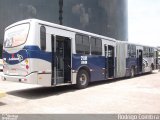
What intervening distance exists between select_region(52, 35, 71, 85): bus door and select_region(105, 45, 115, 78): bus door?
13.5 ft

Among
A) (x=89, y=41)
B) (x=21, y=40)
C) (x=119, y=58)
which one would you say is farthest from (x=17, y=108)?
(x=119, y=58)

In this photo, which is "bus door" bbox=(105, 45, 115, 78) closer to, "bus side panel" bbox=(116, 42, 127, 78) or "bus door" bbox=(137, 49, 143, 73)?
"bus side panel" bbox=(116, 42, 127, 78)

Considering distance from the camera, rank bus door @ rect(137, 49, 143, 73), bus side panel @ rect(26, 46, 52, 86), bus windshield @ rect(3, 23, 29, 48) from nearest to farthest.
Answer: bus side panel @ rect(26, 46, 52, 86), bus windshield @ rect(3, 23, 29, 48), bus door @ rect(137, 49, 143, 73)

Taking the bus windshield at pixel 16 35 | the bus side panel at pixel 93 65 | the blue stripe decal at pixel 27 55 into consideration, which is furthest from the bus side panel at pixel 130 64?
the bus windshield at pixel 16 35

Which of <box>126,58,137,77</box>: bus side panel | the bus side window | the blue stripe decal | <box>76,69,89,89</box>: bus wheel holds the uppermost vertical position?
the bus side window

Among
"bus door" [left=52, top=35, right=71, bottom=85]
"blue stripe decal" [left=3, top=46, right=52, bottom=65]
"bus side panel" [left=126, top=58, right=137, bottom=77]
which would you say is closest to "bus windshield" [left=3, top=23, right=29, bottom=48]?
"blue stripe decal" [left=3, top=46, right=52, bottom=65]

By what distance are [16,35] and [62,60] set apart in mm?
2440

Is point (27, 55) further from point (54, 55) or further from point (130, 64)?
point (130, 64)

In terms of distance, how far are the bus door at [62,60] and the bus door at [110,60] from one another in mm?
4126

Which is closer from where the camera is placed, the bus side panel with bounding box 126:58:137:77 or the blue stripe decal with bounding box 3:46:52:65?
the blue stripe decal with bounding box 3:46:52:65

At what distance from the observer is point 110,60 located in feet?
50.9

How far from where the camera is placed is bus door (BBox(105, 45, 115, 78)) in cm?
1487

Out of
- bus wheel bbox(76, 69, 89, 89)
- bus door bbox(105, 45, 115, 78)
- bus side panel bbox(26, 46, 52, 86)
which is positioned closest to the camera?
bus side panel bbox(26, 46, 52, 86)

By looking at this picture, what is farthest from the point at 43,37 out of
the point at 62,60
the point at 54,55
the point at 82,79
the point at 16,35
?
the point at 82,79
